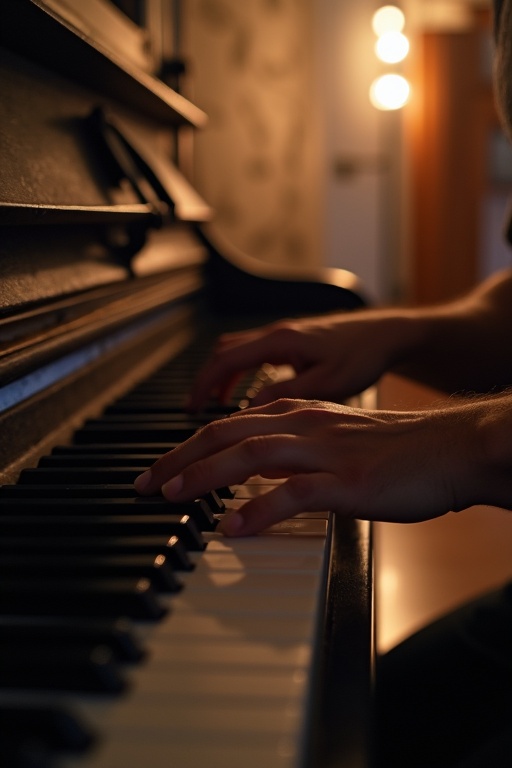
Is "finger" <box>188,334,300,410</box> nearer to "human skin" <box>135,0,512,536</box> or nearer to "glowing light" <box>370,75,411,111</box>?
"human skin" <box>135,0,512,536</box>

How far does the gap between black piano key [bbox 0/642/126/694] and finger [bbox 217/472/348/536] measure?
21 centimetres

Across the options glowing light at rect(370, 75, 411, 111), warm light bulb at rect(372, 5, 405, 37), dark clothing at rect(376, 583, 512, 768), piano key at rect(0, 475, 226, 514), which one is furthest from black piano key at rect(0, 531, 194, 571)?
warm light bulb at rect(372, 5, 405, 37)

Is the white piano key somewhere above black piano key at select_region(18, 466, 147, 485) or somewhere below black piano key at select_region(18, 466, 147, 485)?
below

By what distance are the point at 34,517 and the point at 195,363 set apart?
27.1 inches

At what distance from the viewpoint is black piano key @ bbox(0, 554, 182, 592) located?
52 cm

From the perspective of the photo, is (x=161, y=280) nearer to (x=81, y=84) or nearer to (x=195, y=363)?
(x=195, y=363)

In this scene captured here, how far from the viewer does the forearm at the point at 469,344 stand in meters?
1.24

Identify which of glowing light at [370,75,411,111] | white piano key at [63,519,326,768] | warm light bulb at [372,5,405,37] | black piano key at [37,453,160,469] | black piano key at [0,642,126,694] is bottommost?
white piano key at [63,519,326,768]

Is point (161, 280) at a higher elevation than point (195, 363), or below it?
higher

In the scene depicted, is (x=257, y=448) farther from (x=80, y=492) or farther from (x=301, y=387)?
(x=301, y=387)

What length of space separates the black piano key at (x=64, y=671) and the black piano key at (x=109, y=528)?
183mm

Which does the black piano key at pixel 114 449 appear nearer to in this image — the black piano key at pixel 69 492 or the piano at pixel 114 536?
the piano at pixel 114 536

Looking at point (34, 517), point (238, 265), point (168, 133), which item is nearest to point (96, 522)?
point (34, 517)

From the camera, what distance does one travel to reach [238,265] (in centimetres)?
185
